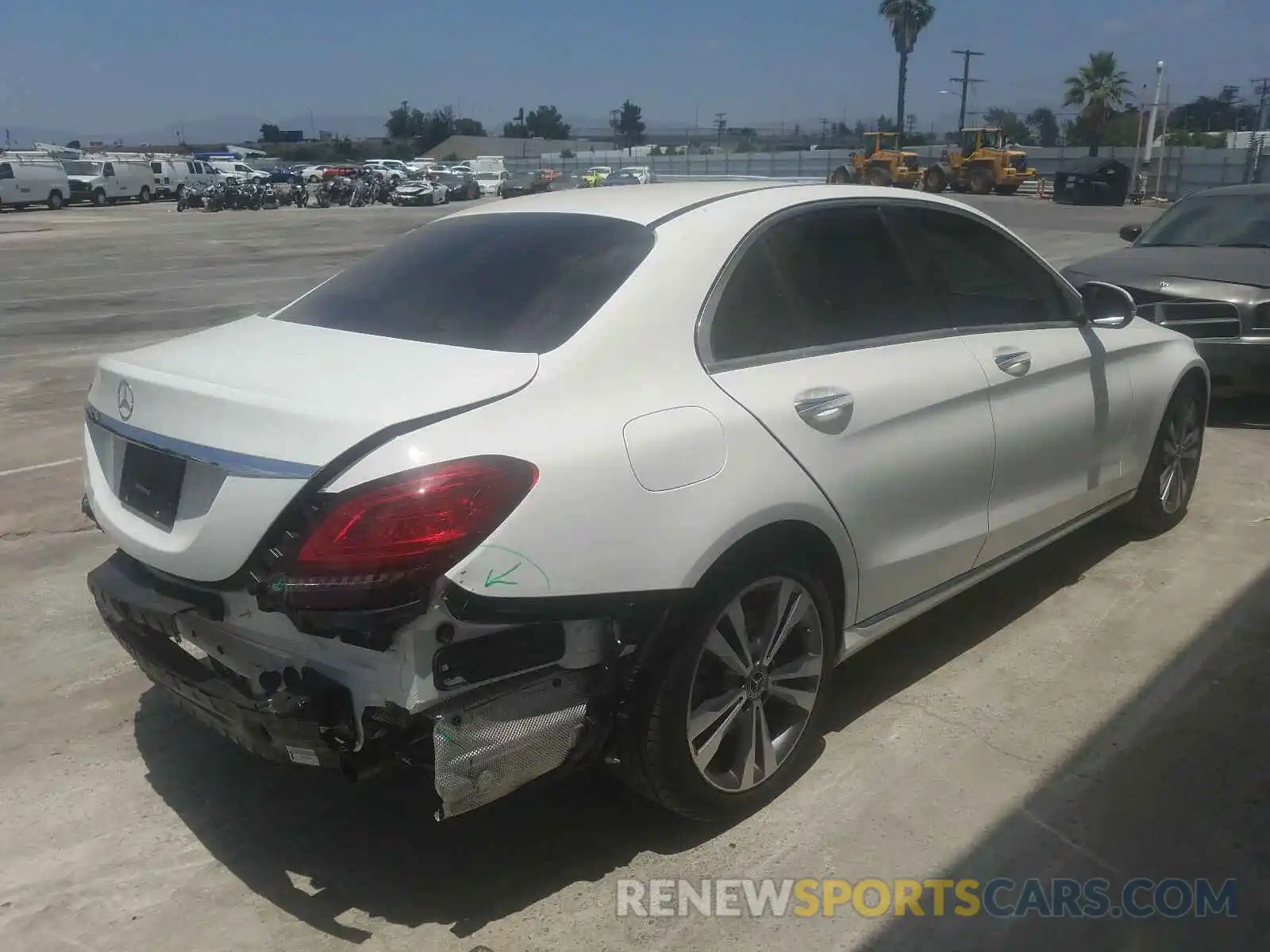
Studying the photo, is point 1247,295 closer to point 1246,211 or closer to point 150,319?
point 1246,211

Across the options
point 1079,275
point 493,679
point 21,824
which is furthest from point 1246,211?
point 21,824

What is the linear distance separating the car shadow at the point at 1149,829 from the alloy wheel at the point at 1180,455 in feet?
4.63

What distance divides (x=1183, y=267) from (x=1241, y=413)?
1.21 metres

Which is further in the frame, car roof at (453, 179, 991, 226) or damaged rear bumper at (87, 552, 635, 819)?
car roof at (453, 179, 991, 226)

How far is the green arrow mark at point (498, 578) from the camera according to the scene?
8.05 ft

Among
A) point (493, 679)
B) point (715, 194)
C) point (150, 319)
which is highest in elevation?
point (715, 194)

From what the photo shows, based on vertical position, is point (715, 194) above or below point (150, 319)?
above

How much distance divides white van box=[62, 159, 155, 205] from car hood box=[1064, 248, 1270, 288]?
149ft

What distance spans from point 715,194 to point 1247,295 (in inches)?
204

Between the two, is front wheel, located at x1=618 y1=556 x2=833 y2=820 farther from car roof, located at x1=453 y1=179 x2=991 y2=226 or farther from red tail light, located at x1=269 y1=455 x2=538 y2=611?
car roof, located at x1=453 y1=179 x2=991 y2=226

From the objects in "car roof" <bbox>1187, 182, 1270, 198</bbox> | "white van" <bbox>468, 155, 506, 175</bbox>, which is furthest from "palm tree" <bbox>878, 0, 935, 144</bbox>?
"car roof" <bbox>1187, 182, 1270, 198</bbox>

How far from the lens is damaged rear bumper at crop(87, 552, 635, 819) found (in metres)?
2.52

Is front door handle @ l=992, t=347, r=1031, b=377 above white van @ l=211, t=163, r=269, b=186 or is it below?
above

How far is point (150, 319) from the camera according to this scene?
1298cm
